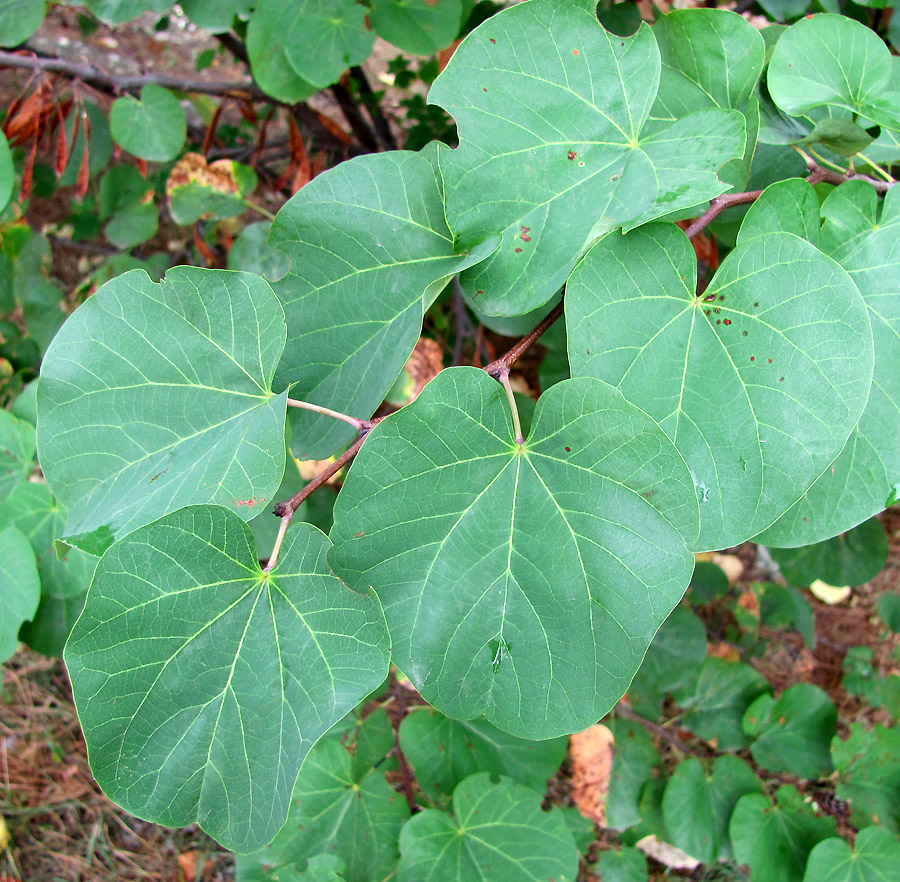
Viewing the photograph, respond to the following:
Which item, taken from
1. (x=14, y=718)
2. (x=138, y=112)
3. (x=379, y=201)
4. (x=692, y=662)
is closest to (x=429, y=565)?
(x=379, y=201)

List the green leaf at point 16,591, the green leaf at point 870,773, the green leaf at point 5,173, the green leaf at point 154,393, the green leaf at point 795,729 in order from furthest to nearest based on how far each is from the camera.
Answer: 1. the green leaf at point 795,729
2. the green leaf at point 870,773
3. the green leaf at point 5,173
4. the green leaf at point 16,591
5. the green leaf at point 154,393

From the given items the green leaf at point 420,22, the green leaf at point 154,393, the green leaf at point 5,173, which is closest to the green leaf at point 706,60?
the green leaf at point 154,393

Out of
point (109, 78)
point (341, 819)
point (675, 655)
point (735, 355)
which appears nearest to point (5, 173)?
point (109, 78)

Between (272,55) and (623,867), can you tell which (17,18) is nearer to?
(272,55)

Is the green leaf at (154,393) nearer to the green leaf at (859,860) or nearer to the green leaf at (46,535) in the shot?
the green leaf at (46,535)

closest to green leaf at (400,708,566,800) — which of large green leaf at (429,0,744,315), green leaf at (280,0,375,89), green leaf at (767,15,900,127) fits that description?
large green leaf at (429,0,744,315)

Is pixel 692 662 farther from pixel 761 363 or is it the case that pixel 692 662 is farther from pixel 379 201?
pixel 379 201

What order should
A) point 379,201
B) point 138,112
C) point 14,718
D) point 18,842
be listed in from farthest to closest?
point 14,718
point 18,842
point 138,112
point 379,201
